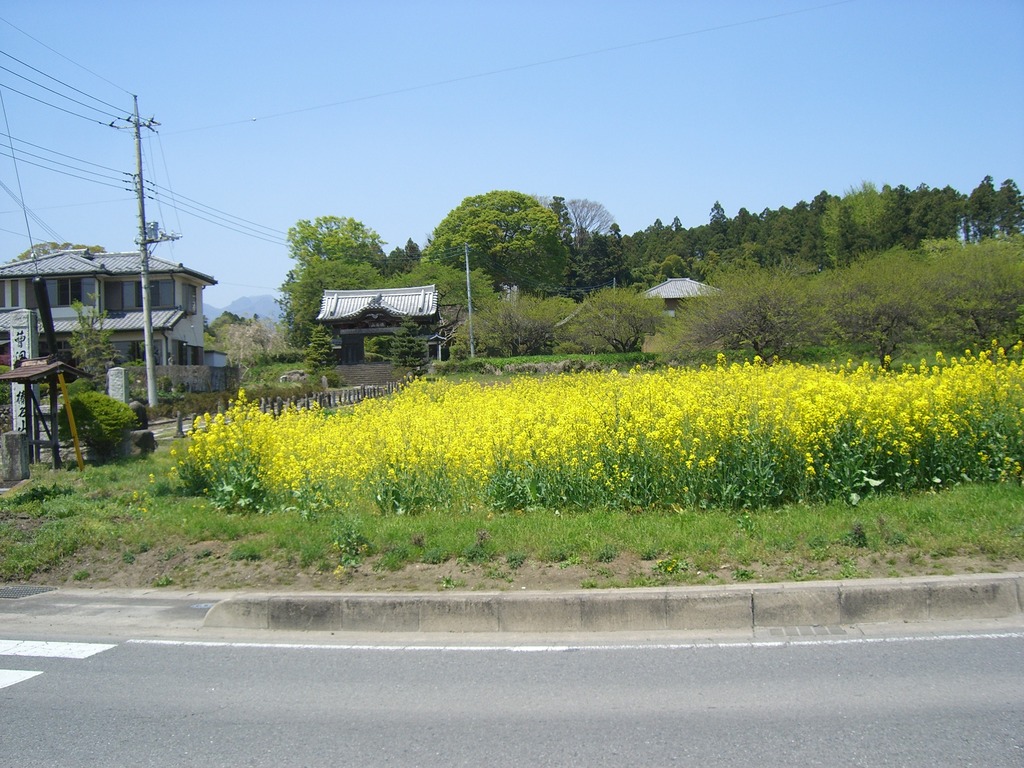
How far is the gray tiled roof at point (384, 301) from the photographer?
169ft

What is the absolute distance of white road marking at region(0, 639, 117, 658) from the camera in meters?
6.16

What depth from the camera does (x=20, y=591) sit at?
7.79m

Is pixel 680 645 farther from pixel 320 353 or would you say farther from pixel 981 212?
pixel 981 212

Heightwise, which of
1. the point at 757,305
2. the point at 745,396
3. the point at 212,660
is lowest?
the point at 212,660

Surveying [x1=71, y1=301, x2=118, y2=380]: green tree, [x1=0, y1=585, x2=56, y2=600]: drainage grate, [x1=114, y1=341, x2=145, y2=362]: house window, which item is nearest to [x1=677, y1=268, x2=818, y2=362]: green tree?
[x1=71, y1=301, x2=118, y2=380]: green tree

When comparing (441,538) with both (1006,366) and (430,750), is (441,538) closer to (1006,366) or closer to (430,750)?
(430,750)

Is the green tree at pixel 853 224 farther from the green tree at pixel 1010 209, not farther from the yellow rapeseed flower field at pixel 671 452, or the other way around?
the yellow rapeseed flower field at pixel 671 452

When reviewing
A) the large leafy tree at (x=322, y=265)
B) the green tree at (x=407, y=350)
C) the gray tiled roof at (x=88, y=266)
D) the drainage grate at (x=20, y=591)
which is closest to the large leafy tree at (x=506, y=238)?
the large leafy tree at (x=322, y=265)

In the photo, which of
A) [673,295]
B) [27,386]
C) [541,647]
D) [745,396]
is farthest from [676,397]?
[673,295]

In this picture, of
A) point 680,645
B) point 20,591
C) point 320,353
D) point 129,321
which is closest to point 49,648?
point 20,591

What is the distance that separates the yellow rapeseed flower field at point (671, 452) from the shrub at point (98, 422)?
5.86 meters

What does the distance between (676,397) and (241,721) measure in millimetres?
6904

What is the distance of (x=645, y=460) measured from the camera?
28.8 feet

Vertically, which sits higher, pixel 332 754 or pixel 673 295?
pixel 673 295
